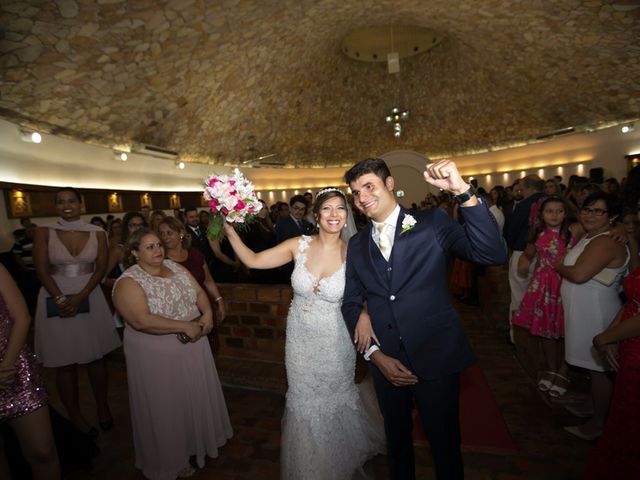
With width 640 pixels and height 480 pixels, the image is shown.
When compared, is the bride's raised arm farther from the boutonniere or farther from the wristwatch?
the wristwatch

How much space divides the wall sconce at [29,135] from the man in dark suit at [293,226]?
6394 millimetres

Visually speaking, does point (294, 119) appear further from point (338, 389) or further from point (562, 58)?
point (338, 389)

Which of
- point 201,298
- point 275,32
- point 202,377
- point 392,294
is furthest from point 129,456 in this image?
point 275,32

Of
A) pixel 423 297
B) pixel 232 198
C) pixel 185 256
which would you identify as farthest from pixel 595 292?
pixel 185 256

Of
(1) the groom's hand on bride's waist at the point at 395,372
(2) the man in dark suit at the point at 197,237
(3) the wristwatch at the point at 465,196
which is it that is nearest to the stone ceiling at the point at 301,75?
(2) the man in dark suit at the point at 197,237

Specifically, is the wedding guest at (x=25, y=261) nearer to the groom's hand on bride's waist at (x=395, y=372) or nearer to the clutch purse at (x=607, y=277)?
the groom's hand on bride's waist at (x=395, y=372)

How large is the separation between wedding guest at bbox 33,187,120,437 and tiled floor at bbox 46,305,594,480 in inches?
18.1

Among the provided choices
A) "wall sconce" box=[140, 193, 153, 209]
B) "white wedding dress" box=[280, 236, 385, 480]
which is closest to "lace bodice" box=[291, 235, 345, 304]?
"white wedding dress" box=[280, 236, 385, 480]

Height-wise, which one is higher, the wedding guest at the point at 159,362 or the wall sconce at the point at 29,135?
the wall sconce at the point at 29,135

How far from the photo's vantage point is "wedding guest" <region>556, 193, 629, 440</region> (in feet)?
8.09

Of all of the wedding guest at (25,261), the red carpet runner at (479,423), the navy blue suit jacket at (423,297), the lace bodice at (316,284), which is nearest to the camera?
the navy blue suit jacket at (423,297)

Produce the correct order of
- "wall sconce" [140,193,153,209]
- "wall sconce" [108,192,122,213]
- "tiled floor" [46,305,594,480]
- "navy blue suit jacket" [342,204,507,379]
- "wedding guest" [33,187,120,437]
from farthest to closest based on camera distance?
1. "wall sconce" [140,193,153,209]
2. "wall sconce" [108,192,122,213]
3. "wedding guest" [33,187,120,437]
4. "tiled floor" [46,305,594,480]
5. "navy blue suit jacket" [342,204,507,379]

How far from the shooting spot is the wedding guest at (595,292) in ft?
8.09

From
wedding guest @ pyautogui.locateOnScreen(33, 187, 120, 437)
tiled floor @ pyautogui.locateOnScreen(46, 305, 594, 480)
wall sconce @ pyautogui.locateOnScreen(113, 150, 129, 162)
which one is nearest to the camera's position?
tiled floor @ pyautogui.locateOnScreen(46, 305, 594, 480)
